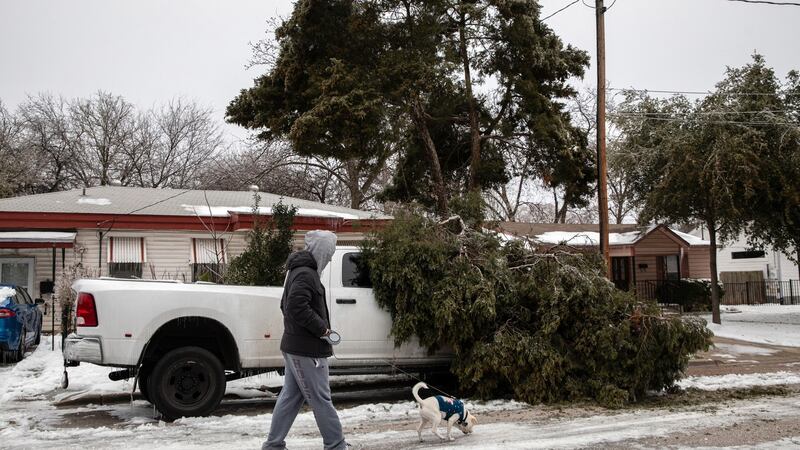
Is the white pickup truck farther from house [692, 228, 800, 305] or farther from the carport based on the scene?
house [692, 228, 800, 305]

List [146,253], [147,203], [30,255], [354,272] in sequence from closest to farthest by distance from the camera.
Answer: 1. [354,272]
2. [30,255]
3. [146,253]
4. [147,203]

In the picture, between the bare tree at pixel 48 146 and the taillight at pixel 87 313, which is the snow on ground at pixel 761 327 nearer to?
the taillight at pixel 87 313

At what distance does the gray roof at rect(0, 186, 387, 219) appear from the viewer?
17.5 metres

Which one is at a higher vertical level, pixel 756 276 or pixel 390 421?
pixel 756 276

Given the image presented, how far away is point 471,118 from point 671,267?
1813 centimetres

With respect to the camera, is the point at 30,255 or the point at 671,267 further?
the point at 671,267

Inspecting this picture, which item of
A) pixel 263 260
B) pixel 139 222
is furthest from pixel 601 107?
pixel 139 222

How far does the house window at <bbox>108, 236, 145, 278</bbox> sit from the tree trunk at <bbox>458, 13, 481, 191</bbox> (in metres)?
8.77

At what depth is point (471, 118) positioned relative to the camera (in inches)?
681

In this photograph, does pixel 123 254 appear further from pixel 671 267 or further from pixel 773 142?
pixel 671 267

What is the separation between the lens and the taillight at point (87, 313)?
712 cm

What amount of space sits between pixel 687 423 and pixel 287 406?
168 inches

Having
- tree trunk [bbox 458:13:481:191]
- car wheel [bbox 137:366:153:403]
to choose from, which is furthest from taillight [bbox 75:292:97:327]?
tree trunk [bbox 458:13:481:191]

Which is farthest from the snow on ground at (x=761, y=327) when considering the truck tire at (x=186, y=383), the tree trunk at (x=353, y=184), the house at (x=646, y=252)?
the tree trunk at (x=353, y=184)
